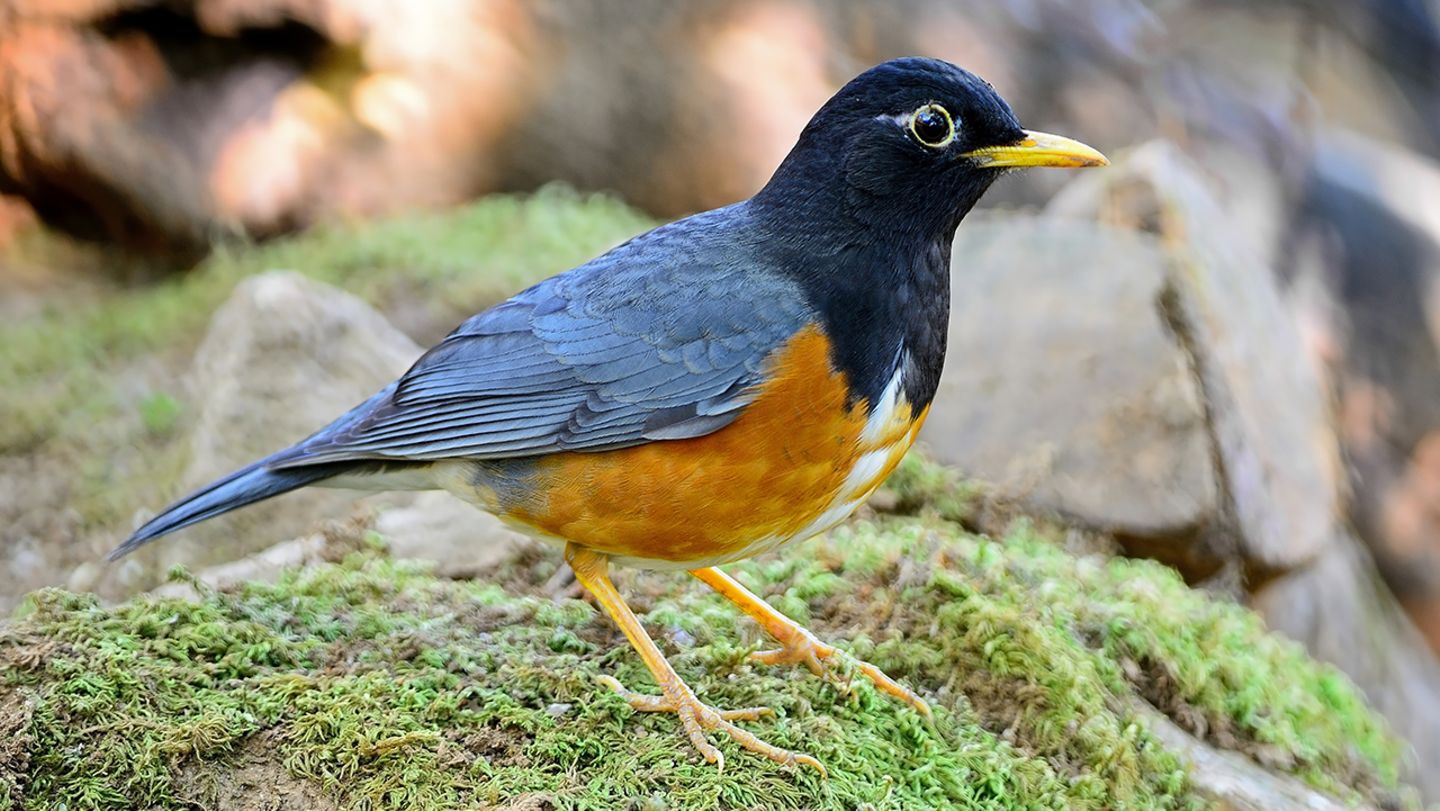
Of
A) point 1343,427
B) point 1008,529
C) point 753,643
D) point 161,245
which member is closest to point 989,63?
point 1343,427

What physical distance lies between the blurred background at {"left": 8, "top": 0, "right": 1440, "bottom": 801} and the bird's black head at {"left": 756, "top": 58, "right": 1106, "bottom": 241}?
7.48 ft

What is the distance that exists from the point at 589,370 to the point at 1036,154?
1.48 m

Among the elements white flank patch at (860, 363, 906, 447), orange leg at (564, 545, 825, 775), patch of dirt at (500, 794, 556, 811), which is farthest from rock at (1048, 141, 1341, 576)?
patch of dirt at (500, 794, 556, 811)

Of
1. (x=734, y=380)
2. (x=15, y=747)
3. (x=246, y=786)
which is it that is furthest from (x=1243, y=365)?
(x=15, y=747)

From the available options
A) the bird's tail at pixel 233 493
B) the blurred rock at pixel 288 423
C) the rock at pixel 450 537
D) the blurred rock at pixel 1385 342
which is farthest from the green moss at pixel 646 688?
the blurred rock at pixel 1385 342

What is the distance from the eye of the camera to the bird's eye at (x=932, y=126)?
3.93 m

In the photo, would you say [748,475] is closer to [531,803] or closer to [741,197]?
[531,803]

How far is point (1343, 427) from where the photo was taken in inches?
409

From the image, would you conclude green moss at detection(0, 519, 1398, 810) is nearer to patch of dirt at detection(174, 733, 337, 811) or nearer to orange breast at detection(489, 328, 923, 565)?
patch of dirt at detection(174, 733, 337, 811)

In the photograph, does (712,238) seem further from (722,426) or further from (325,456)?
(325,456)

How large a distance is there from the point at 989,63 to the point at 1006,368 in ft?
15.3

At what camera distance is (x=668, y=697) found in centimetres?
383

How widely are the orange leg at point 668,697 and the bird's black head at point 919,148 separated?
128cm

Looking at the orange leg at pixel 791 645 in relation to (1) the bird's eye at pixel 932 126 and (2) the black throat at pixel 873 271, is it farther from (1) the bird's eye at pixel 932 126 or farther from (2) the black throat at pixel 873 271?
(1) the bird's eye at pixel 932 126
